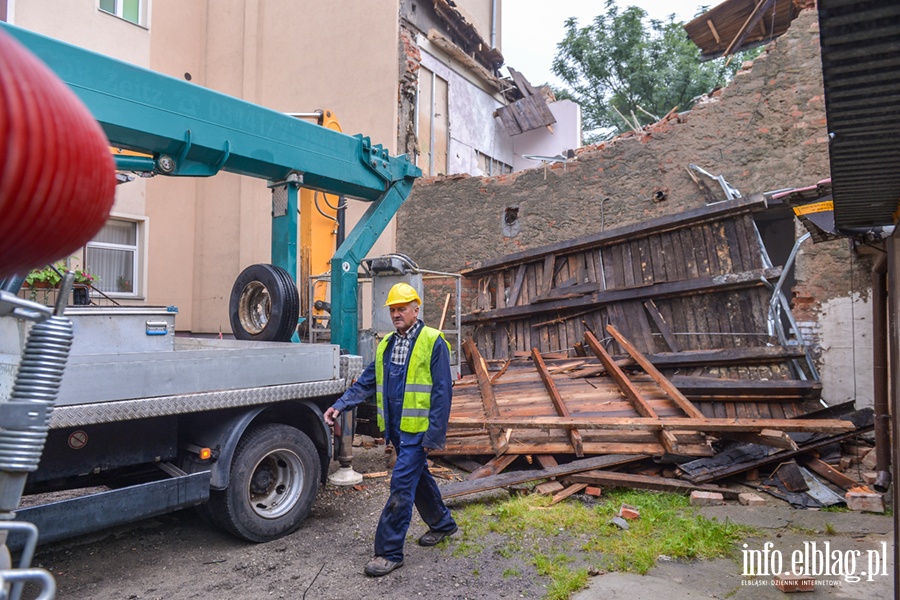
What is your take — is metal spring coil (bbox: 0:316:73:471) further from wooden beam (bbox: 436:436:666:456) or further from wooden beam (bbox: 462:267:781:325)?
wooden beam (bbox: 462:267:781:325)

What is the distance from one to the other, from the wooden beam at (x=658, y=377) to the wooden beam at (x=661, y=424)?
0.28m

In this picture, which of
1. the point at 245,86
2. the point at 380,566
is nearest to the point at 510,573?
the point at 380,566

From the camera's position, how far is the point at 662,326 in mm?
8273

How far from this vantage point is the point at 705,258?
8.13 metres

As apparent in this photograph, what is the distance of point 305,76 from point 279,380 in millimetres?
11285

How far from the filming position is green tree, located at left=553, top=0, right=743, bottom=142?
25422 mm

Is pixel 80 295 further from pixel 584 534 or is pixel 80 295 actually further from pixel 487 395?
pixel 584 534

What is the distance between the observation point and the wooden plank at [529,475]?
5.60 meters

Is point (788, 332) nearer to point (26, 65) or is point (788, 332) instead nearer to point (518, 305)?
point (518, 305)

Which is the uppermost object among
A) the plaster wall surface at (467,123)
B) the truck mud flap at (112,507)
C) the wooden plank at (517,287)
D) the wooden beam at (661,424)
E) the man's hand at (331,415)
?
the plaster wall surface at (467,123)

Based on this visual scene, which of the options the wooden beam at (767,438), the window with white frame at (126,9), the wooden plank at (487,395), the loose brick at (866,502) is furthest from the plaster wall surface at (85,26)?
the loose brick at (866,502)

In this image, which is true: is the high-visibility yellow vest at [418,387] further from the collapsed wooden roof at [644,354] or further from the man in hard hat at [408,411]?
the collapsed wooden roof at [644,354]

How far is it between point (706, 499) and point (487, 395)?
8.61ft

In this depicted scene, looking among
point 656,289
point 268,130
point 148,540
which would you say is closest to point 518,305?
point 656,289
